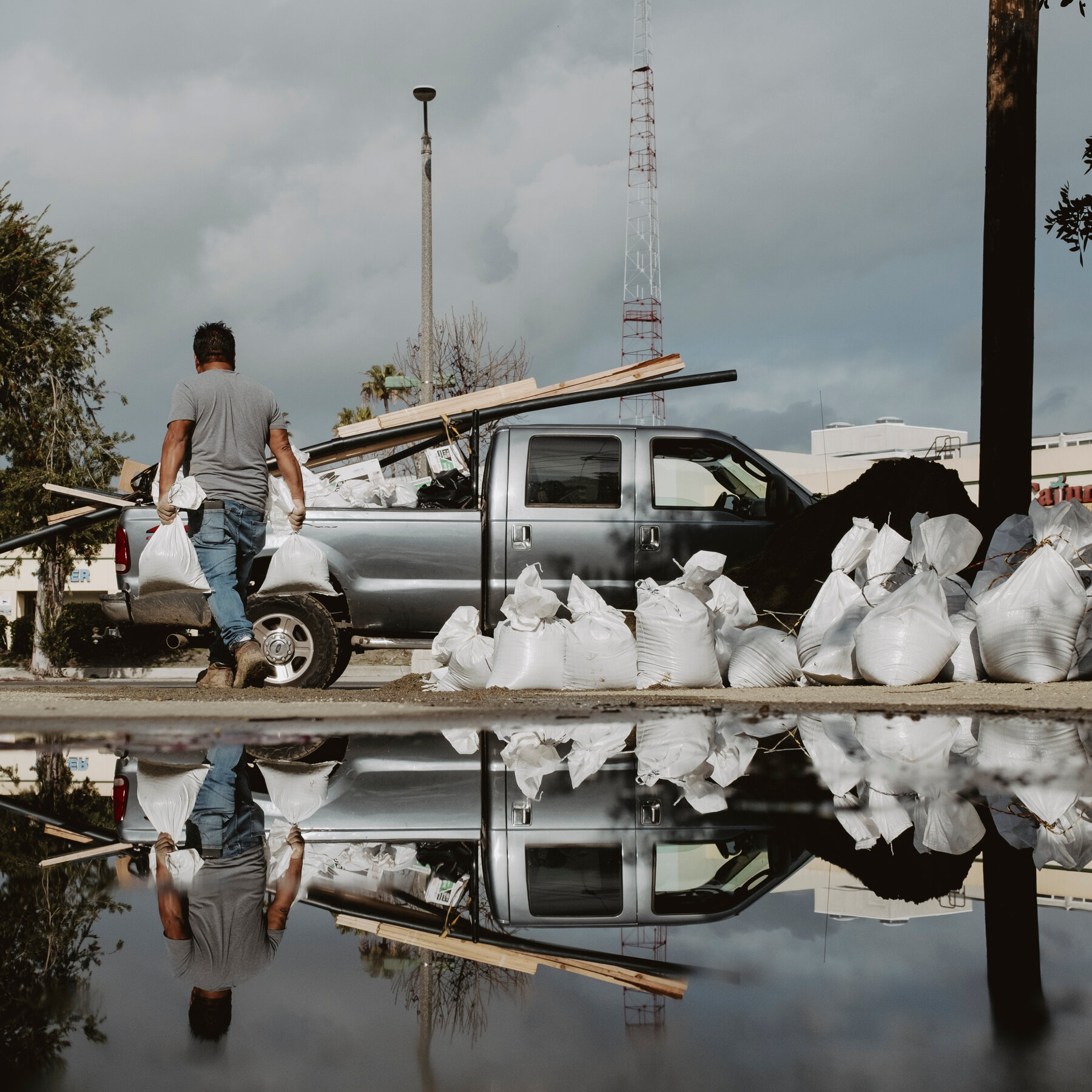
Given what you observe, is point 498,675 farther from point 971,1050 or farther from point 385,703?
point 971,1050

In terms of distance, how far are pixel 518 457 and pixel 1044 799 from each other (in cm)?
569

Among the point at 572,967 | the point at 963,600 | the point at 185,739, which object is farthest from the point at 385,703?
the point at 572,967

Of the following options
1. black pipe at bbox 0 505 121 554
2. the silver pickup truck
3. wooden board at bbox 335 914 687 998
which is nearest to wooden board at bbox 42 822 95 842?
wooden board at bbox 335 914 687 998

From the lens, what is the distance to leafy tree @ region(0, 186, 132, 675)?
1942 centimetres

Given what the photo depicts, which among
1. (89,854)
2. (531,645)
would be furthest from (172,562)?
(89,854)

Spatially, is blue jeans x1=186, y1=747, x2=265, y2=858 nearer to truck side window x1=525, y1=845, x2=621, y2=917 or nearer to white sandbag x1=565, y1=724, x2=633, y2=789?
truck side window x1=525, y1=845, x2=621, y2=917

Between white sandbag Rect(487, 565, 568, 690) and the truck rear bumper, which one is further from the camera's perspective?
the truck rear bumper

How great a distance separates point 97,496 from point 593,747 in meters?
5.81

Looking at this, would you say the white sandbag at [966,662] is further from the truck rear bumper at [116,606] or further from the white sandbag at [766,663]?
the truck rear bumper at [116,606]

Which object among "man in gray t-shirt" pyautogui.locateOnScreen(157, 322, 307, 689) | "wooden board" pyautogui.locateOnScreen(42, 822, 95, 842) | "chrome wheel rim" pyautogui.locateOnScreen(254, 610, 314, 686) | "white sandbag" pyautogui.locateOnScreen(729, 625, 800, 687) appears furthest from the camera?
"chrome wheel rim" pyautogui.locateOnScreen(254, 610, 314, 686)

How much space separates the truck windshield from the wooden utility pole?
6.08 m

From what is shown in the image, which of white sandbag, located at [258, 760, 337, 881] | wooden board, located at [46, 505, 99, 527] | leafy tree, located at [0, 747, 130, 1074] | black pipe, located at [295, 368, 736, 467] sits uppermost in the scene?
black pipe, located at [295, 368, 736, 467]

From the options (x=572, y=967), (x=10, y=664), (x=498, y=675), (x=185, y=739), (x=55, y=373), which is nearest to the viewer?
(x=572, y=967)

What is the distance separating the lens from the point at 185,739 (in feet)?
14.0
